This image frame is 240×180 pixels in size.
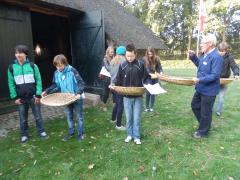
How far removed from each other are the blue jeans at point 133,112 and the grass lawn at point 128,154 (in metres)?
0.31

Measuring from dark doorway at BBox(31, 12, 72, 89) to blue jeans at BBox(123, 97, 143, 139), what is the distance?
24.3ft

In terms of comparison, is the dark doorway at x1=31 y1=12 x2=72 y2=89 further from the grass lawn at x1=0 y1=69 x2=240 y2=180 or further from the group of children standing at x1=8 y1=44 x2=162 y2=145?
the group of children standing at x1=8 y1=44 x2=162 y2=145

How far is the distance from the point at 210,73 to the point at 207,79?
6.0 inches

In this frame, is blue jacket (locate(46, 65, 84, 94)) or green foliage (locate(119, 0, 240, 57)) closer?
blue jacket (locate(46, 65, 84, 94))

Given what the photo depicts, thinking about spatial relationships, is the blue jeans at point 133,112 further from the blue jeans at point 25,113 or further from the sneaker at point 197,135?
the blue jeans at point 25,113

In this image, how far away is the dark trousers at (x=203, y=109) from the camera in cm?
469

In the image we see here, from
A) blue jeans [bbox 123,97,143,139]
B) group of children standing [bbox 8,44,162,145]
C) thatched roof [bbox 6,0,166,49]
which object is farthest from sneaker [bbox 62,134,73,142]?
thatched roof [bbox 6,0,166,49]

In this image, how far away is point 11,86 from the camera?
477 centimetres

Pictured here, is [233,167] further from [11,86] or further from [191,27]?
[191,27]

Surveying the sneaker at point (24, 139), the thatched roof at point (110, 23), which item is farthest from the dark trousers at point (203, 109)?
the thatched roof at point (110, 23)

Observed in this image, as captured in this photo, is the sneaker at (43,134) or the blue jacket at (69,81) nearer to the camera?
the blue jacket at (69,81)

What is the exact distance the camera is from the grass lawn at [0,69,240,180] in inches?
149

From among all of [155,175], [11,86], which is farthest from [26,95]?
[155,175]

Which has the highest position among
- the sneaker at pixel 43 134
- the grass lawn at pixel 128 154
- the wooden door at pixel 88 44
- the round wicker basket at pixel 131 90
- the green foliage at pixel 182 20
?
the green foliage at pixel 182 20
